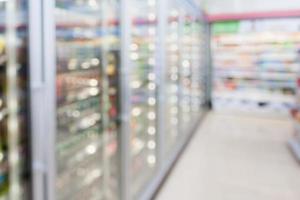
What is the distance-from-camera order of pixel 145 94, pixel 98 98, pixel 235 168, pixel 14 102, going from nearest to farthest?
pixel 14 102
pixel 98 98
pixel 145 94
pixel 235 168

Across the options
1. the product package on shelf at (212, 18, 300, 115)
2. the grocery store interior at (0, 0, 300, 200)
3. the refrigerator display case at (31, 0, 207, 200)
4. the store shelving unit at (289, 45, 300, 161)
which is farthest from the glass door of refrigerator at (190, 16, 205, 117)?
the refrigerator display case at (31, 0, 207, 200)

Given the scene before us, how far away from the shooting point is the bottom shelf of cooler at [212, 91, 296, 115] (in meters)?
7.20

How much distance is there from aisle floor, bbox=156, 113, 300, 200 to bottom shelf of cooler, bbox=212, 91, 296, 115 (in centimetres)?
132

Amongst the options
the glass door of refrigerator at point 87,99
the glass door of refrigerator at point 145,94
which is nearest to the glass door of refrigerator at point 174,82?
the glass door of refrigerator at point 145,94

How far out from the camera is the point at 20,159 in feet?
4.57

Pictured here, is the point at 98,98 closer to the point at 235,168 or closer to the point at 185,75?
the point at 235,168

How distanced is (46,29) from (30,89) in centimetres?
26

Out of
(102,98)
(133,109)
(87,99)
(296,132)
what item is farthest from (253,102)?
(87,99)

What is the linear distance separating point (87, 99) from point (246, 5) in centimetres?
621

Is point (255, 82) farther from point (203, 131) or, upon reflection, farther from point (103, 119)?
point (103, 119)

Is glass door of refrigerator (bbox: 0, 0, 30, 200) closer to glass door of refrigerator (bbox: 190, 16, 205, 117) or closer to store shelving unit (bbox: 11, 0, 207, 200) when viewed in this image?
store shelving unit (bbox: 11, 0, 207, 200)

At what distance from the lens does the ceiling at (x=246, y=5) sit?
23.0 feet

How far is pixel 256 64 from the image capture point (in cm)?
751

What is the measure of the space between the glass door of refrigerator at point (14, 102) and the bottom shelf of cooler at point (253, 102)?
21.7 ft
